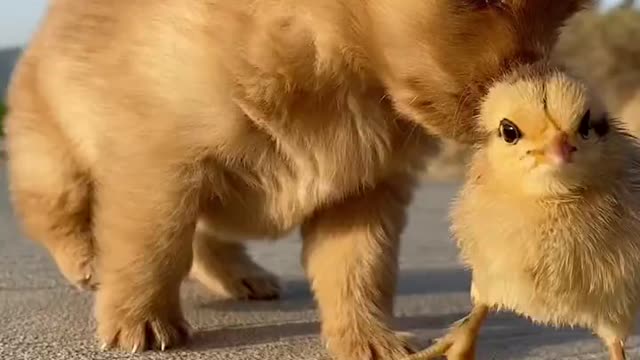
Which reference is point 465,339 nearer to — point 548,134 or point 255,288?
point 548,134

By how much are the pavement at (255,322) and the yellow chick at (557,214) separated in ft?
1.59

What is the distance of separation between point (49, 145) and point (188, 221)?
0.70m

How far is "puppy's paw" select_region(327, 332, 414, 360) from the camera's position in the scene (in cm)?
179

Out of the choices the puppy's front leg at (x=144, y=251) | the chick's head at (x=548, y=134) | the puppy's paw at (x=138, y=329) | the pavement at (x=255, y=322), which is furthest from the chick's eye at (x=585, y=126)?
the puppy's paw at (x=138, y=329)

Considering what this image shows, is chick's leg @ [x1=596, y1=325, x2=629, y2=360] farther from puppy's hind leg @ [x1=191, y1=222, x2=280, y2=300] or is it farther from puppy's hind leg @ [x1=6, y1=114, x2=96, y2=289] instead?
puppy's hind leg @ [x1=6, y1=114, x2=96, y2=289]

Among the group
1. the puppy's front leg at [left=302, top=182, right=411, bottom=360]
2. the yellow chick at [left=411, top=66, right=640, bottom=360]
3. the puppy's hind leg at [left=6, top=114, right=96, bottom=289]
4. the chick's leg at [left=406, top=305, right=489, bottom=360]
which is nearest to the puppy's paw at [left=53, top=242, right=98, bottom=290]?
the puppy's hind leg at [left=6, top=114, right=96, bottom=289]

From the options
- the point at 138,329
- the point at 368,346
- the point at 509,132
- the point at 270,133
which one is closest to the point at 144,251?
the point at 138,329

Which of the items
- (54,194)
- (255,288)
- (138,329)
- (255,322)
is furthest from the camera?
(255,288)

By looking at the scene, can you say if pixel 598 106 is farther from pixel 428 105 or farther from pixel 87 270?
pixel 87 270

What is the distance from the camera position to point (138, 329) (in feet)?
5.99

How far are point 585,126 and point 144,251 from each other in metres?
0.87

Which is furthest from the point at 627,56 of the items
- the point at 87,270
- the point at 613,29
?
the point at 87,270

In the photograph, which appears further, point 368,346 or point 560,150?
point 368,346

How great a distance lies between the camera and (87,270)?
7.77 ft
